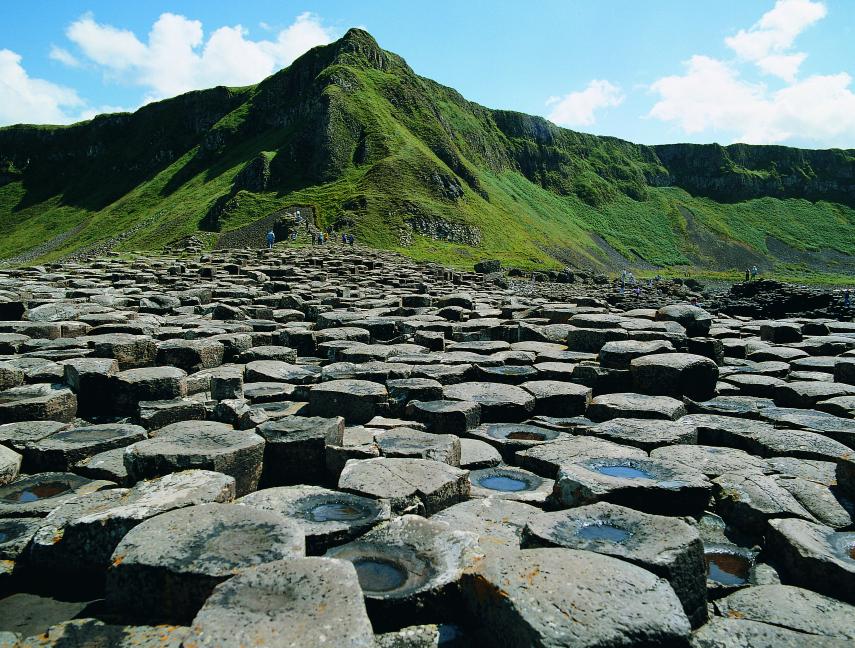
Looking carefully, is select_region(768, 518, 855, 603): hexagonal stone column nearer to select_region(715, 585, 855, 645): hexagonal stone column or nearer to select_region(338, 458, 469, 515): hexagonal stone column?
select_region(715, 585, 855, 645): hexagonal stone column

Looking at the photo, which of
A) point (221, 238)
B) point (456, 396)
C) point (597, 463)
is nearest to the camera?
point (597, 463)

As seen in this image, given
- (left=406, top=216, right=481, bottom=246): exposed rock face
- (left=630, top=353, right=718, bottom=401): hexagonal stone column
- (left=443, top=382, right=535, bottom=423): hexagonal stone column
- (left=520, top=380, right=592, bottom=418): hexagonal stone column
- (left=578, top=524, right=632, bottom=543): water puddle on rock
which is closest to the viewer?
(left=578, top=524, right=632, bottom=543): water puddle on rock

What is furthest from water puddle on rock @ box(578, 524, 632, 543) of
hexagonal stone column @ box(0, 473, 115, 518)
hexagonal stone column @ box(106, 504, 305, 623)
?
hexagonal stone column @ box(0, 473, 115, 518)

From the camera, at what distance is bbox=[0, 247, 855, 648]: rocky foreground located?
2.47 meters

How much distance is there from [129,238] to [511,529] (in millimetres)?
68562

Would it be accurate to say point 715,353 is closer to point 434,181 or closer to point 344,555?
point 344,555

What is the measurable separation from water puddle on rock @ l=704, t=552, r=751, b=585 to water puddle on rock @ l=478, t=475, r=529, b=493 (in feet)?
4.35

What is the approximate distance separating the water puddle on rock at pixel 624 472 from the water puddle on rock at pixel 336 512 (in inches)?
70.3

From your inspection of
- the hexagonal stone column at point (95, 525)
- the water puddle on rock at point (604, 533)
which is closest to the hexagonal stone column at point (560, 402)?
the water puddle on rock at point (604, 533)

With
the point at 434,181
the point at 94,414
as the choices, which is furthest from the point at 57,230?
the point at 94,414

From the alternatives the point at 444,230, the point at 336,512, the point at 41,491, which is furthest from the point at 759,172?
the point at 41,491

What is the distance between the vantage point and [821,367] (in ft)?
27.0

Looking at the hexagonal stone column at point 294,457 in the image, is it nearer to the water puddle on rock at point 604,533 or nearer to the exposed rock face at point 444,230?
the water puddle on rock at point 604,533

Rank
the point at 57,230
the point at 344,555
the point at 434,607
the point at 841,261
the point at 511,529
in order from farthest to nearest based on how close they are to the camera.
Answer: the point at 841,261
the point at 57,230
the point at 511,529
the point at 344,555
the point at 434,607
